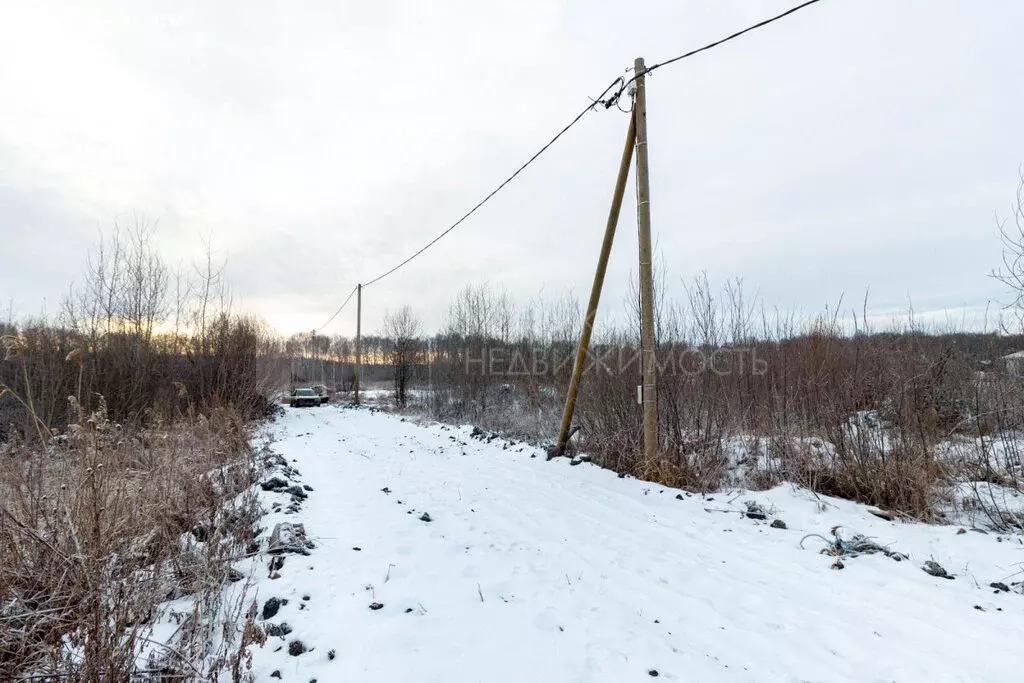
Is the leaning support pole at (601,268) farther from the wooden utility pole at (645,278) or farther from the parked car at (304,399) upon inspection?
the parked car at (304,399)

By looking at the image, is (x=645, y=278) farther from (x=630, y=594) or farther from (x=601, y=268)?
(x=630, y=594)

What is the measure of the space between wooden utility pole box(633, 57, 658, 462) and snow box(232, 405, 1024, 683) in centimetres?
102

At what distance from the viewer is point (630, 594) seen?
114 inches

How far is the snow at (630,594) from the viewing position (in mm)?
2189

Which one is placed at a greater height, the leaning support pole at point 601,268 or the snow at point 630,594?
the leaning support pole at point 601,268

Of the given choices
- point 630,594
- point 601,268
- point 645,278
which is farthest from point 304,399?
point 630,594

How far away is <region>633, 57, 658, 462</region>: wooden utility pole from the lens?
584cm

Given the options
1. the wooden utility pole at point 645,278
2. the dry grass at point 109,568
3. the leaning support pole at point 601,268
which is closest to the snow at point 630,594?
the dry grass at point 109,568

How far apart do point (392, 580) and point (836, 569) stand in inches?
122

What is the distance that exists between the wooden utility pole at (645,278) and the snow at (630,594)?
102 cm

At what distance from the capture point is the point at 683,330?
264 inches

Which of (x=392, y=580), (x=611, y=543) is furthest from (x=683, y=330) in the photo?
(x=392, y=580)

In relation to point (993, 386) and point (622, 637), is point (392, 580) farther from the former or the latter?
point (993, 386)

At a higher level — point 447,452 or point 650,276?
point 650,276
